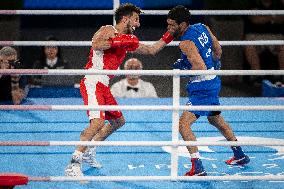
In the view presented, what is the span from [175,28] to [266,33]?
15.8 feet

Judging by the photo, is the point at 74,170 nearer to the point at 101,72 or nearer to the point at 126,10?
the point at 101,72

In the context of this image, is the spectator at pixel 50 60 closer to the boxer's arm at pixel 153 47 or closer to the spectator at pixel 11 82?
the spectator at pixel 11 82

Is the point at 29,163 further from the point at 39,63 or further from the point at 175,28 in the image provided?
the point at 39,63

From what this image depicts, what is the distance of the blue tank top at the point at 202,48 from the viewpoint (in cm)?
586

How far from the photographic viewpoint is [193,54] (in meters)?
5.73

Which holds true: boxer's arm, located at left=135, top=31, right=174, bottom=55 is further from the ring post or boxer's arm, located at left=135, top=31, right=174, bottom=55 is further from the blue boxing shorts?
the ring post

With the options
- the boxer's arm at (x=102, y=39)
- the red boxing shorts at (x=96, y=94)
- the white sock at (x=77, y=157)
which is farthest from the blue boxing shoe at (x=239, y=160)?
the boxer's arm at (x=102, y=39)

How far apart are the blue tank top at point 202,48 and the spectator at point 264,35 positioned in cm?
432

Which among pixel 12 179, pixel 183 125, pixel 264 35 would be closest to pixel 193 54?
pixel 183 125

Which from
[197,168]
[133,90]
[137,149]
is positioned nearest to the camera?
[197,168]

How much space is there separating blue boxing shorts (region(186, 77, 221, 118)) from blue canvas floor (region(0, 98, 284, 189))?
500mm

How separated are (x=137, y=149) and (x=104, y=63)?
2.98 feet

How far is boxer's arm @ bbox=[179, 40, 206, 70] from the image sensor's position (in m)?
5.71

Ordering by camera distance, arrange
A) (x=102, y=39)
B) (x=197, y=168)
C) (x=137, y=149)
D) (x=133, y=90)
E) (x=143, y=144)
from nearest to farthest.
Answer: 1. (x=143, y=144)
2. (x=102, y=39)
3. (x=197, y=168)
4. (x=137, y=149)
5. (x=133, y=90)
